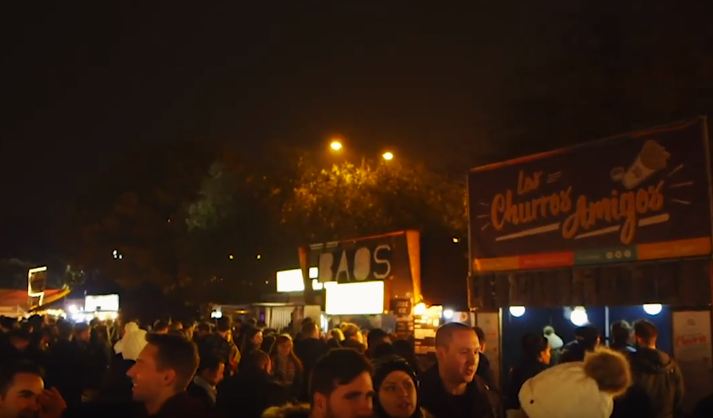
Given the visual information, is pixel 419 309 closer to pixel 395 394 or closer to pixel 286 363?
pixel 286 363

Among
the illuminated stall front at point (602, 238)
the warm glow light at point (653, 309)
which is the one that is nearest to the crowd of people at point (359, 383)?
the illuminated stall front at point (602, 238)

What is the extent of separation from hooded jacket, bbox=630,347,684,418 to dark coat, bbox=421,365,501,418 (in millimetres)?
3110

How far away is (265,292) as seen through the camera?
38.9 meters

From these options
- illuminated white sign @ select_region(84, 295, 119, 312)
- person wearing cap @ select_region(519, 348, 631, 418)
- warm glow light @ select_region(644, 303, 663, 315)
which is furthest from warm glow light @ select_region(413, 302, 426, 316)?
illuminated white sign @ select_region(84, 295, 119, 312)

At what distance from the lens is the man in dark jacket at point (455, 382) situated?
504 centimetres

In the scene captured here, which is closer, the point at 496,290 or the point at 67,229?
the point at 496,290

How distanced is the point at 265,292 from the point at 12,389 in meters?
34.8

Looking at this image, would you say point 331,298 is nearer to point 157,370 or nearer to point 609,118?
point 609,118

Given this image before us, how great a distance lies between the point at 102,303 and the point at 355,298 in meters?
27.3

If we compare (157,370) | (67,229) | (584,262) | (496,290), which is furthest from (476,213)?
(67,229)

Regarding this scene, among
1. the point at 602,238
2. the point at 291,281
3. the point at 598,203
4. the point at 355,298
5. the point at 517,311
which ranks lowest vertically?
the point at 517,311

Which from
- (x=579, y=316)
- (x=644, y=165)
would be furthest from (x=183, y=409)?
(x=579, y=316)

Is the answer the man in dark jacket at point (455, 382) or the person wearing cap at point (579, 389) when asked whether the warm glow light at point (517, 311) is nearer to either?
the man in dark jacket at point (455, 382)

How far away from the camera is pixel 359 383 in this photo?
11.2 ft
